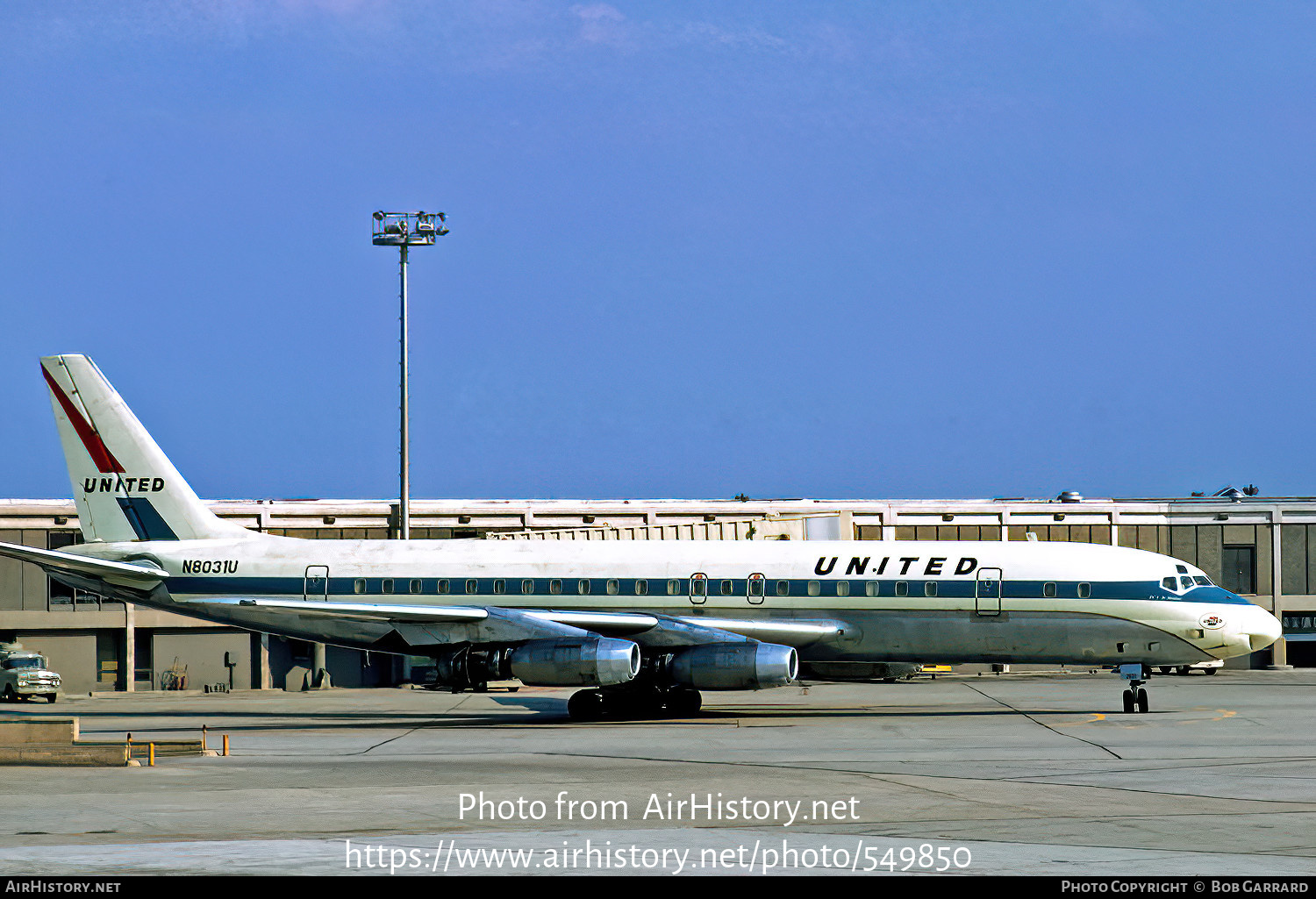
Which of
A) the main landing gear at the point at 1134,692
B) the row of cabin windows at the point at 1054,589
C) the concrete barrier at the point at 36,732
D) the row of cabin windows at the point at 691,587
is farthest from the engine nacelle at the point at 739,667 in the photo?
the concrete barrier at the point at 36,732

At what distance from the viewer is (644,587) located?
36.8 meters

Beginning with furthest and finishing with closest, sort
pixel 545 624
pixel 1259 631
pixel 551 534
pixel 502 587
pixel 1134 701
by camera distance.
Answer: pixel 551 534 < pixel 502 587 < pixel 1134 701 < pixel 1259 631 < pixel 545 624

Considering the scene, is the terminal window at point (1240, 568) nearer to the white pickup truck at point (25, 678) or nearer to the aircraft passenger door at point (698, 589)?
the aircraft passenger door at point (698, 589)

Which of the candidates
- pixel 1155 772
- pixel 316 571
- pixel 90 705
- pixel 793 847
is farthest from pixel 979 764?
pixel 90 705

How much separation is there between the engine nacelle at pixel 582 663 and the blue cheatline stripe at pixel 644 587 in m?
3.74

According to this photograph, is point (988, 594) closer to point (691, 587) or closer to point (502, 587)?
point (691, 587)

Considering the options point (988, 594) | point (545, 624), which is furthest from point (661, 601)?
point (988, 594)

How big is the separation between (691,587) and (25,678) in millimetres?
25103

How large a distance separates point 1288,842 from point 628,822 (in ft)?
24.4

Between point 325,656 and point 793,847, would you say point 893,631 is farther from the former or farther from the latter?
point 325,656

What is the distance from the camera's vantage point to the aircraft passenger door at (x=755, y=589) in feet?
118

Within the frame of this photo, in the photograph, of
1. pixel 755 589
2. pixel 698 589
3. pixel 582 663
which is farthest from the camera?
pixel 698 589

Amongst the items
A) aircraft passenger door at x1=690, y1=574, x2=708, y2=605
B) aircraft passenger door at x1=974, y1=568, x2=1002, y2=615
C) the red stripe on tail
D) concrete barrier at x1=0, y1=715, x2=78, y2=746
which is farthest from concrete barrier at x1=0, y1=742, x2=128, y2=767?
aircraft passenger door at x1=974, y1=568, x2=1002, y2=615

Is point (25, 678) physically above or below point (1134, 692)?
below
